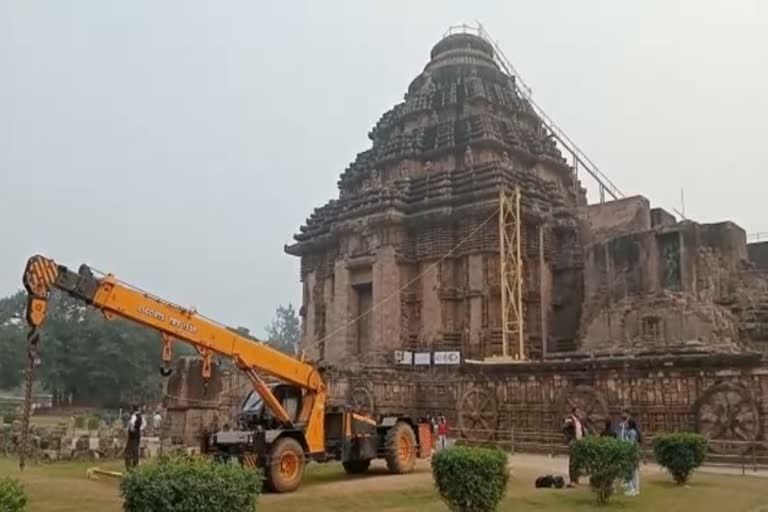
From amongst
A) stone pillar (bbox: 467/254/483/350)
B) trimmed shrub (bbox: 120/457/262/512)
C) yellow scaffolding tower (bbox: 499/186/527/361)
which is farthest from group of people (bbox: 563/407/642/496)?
stone pillar (bbox: 467/254/483/350)

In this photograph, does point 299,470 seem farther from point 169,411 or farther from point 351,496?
point 169,411

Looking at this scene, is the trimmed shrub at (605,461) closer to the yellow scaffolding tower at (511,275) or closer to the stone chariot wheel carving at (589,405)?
the stone chariot wheel carving at (589,405)

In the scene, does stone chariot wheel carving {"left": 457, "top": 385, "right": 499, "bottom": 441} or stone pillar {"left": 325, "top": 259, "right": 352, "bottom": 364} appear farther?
stone pillar {"left": 325, "top": 259, "right": 352, "bottom": 364}

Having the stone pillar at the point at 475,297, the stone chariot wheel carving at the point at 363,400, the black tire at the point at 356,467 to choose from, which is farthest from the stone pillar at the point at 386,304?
the black tire at the point at 356,467

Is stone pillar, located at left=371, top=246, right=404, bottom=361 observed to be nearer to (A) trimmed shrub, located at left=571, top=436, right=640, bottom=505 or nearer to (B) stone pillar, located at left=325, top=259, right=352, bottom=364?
(B) stone pillar, located at left=325, top=259, right=352, bottom=364

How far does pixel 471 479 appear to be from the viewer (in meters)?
11.1

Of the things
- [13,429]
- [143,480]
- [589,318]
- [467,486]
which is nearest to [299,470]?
[467,486]

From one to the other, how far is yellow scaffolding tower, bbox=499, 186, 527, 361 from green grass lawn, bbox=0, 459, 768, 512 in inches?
605

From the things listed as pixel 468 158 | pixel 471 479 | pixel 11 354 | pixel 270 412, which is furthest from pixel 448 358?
pixel 11 354

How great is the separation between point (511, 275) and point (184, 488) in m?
26.8

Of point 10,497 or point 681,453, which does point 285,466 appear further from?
point 681,453

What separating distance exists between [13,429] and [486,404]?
1564 cm

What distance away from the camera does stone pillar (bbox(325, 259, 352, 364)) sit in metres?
37.5

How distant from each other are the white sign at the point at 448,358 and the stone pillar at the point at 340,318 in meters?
7.33
